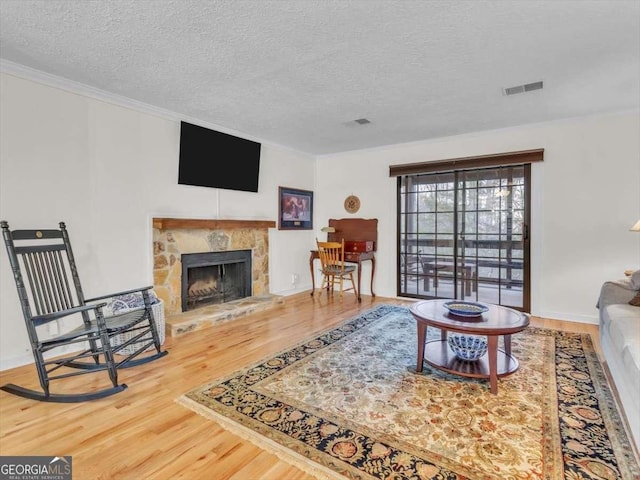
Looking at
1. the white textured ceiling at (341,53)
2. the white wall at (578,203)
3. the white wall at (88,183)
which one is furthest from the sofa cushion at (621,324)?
the white wall at (88,183)

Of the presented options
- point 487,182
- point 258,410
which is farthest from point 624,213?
point 258,410

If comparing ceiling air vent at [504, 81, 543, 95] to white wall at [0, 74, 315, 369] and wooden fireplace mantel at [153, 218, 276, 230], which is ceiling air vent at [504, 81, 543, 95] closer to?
wooden fireplace mantel at [153, 218, 276, 230]

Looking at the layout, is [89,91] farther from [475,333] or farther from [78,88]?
[475,333]

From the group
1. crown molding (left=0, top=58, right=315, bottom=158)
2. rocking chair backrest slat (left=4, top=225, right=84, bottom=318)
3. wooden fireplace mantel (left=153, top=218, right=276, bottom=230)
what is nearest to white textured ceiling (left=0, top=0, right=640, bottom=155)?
crown molding (left=0, top=58, right=315, bottom=158)

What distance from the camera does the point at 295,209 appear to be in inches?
221

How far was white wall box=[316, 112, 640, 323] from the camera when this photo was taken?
12.2ft

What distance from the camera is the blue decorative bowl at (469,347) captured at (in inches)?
97.5

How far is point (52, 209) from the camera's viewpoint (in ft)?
9.55

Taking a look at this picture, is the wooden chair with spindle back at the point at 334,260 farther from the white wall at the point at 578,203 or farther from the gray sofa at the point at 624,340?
the gray sofa at the point at 624,340

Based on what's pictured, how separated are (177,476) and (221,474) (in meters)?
0.19

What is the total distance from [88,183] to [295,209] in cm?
303

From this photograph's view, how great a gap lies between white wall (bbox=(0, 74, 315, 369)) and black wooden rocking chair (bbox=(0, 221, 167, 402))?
210 millimetres

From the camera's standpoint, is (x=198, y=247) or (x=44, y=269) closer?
(x=44, y=269)

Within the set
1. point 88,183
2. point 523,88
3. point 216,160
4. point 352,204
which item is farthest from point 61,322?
point 523,88
